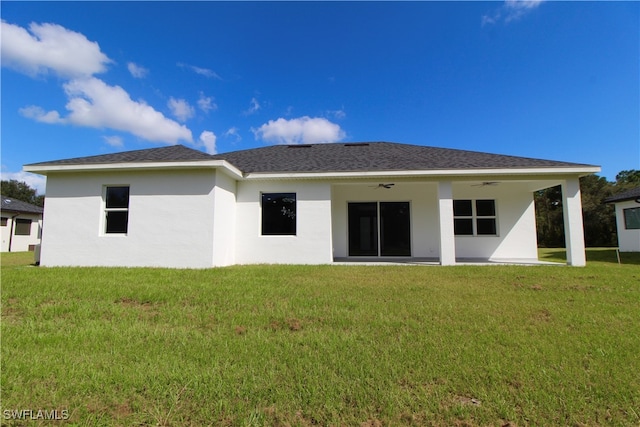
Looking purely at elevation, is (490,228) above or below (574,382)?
above

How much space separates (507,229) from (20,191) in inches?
2714

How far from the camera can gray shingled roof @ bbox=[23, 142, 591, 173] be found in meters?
9.33

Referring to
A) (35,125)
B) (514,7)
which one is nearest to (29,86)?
(35,125)

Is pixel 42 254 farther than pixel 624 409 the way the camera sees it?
Yes

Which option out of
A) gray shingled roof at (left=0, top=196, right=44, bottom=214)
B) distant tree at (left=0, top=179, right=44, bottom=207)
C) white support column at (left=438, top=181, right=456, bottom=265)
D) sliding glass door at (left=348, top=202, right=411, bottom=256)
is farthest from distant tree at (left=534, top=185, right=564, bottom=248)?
A: distant tree at (left=0, top=179, right=44, bottom=207)

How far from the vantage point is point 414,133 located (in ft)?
68.0

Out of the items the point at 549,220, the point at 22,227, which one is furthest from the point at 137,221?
the point at 549,220

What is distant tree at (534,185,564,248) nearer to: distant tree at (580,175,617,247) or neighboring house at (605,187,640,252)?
distant tree at (580,175,617,247)

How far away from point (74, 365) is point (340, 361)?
2.51 m

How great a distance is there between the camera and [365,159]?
454 inches

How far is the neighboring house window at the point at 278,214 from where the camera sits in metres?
10.2

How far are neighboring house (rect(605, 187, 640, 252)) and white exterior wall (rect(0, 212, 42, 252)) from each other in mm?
40262

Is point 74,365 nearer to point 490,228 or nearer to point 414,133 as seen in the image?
point 490,228

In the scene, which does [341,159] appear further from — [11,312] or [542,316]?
[11,312]
